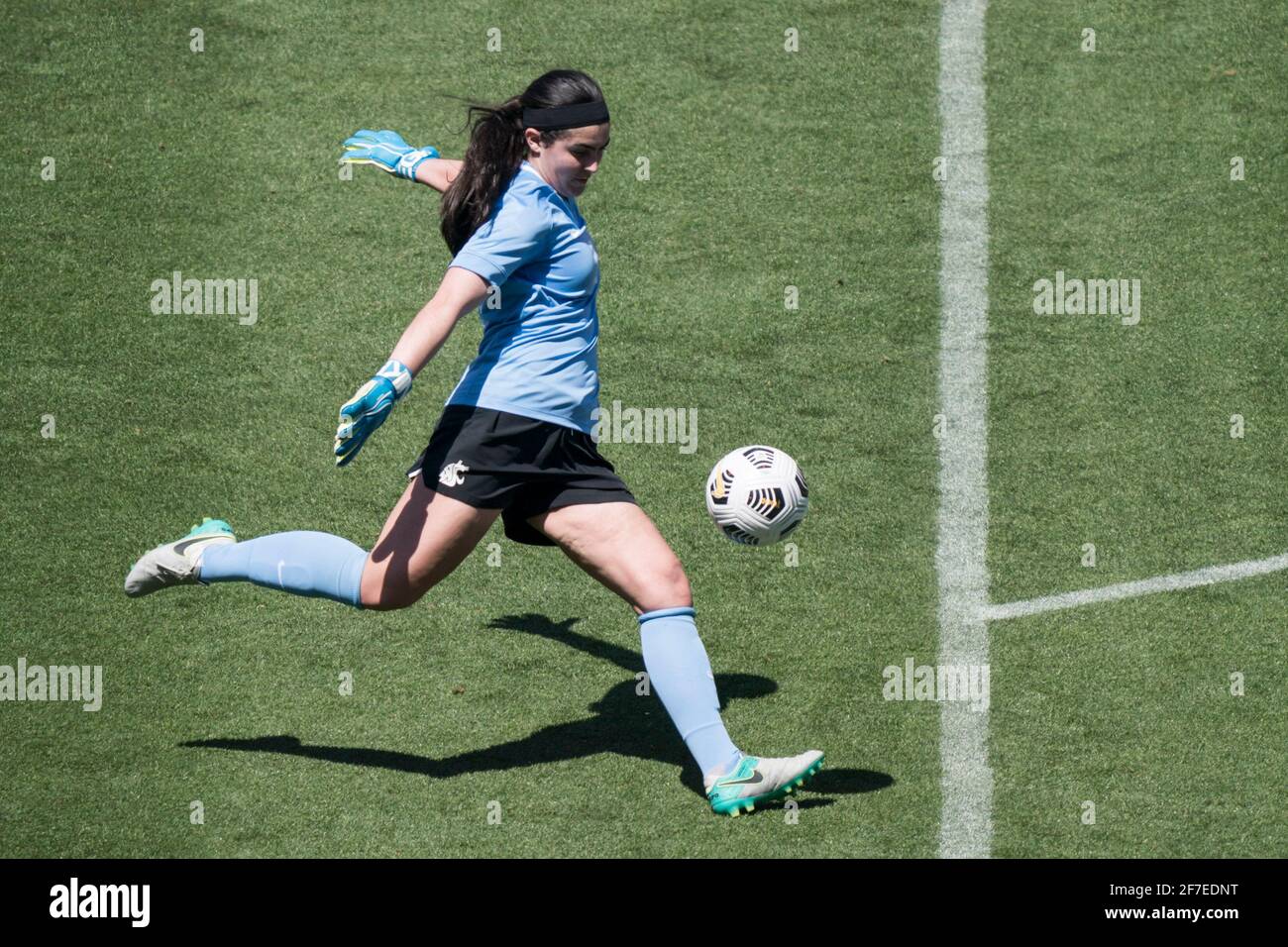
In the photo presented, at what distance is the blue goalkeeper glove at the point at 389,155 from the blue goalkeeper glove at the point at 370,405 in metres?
1.36

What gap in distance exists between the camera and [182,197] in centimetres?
880

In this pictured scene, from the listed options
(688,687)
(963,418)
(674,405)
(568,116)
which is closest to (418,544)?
(688,687)

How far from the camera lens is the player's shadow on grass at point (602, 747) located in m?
6.26

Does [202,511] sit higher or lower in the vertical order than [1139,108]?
lower

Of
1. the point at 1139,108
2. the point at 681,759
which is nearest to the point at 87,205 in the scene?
the point at 681,759

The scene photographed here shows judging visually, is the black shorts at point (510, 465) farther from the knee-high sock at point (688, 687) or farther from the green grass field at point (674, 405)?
the green grass field at point (674, 405)

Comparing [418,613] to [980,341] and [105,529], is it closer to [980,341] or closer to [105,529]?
[105,529]

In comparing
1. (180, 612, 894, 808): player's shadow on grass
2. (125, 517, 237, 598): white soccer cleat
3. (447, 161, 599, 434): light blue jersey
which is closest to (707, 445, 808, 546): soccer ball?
(447, 161, 599, 434): light blue jersey

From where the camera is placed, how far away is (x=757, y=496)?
6.19 meters

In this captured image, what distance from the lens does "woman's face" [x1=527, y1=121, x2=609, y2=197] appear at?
5.80 m

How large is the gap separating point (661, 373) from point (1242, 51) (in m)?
4.16

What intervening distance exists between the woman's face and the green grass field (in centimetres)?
209

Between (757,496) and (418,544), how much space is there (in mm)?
1298

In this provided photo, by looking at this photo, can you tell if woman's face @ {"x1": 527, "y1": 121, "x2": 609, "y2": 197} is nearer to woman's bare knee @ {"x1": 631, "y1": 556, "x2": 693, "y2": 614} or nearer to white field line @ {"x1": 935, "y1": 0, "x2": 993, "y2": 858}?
woman's bare knee @ {"x1": 631, "y1": 556, "x2": 693, "y2": 614}
